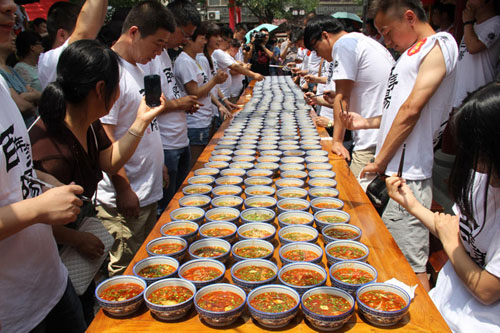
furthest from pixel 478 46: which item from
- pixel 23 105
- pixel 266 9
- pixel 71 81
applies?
pixel 266 9

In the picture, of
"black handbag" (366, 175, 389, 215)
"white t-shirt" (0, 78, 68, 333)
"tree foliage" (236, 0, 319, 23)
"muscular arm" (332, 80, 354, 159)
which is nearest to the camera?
"white t-shirt" (0, 78, 68, 333)

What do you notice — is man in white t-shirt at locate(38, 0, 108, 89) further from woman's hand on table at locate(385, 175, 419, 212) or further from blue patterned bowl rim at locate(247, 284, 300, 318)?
woman's hand on table at locate(385, 175, 419, 212)

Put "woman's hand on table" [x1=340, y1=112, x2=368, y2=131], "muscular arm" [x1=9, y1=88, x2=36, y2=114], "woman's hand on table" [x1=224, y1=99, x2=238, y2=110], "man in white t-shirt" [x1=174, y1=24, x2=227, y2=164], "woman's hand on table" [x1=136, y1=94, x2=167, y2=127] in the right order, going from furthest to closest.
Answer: "woman's hand on table" [x1=224, y1=99, x2=238, y2=110], "man in white t-shirt" [x1=174, y1=24, x2=227, y2=164], "muscular arm" [x1=9, y1=88, x2=36, y2=114], "woman's hand on table" [x1=340, y1=112, x2=368, y2=131], "woman's hand on table" [x1=136, y1=94, x2=167, y2=127]

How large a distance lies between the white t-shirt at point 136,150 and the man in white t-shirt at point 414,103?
1741 mm

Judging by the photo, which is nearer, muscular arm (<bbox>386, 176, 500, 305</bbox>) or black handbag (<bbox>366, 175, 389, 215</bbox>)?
muscular arm (<bbox>386, 176, 500, 305</bbox>)

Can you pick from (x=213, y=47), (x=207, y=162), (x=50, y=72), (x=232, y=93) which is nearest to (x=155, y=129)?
(x=207, y=162)

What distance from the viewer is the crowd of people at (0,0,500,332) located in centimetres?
142

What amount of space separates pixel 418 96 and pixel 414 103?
50mm

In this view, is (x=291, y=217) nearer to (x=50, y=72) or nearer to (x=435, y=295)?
(x=435, y=295)

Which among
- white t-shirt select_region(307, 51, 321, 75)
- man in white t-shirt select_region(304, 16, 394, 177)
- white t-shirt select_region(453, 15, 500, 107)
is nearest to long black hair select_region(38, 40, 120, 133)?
man in white t-shirt select_region(304, 16, 394, 177)

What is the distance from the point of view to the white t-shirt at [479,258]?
1.43 metres

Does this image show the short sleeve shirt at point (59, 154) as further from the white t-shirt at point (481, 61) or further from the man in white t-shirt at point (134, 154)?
the white t-shirt at point (481, 61)

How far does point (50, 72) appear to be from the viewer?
2670 millimetres

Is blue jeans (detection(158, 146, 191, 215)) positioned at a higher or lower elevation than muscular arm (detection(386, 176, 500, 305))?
lower
